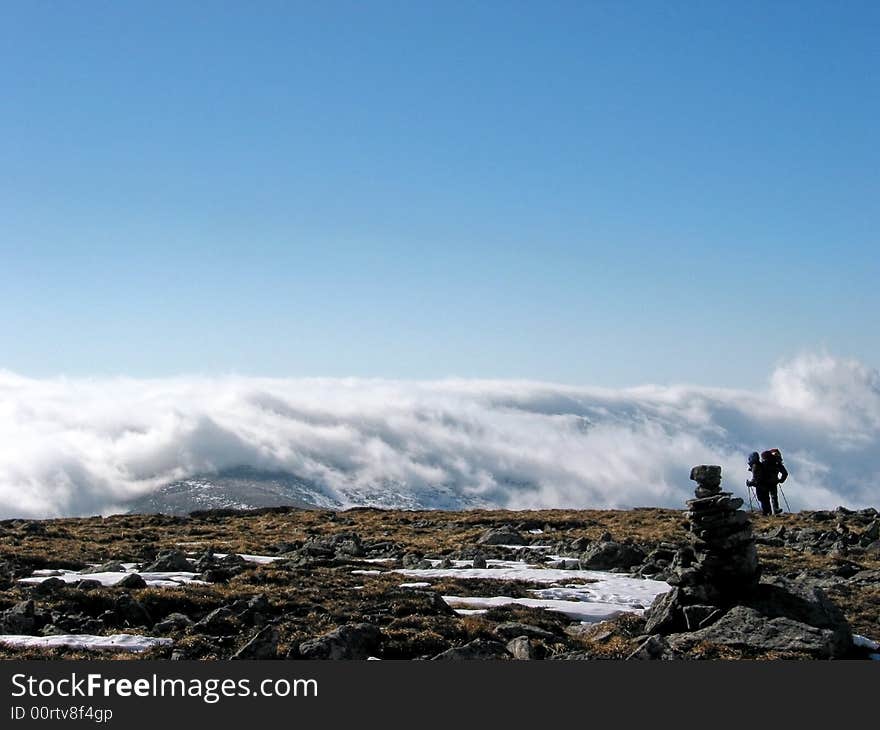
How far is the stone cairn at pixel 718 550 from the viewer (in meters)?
19.3

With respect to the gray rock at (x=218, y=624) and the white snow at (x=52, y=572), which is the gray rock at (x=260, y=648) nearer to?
the gray rock at (x=218, y=624)

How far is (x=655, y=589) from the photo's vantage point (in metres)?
25.4

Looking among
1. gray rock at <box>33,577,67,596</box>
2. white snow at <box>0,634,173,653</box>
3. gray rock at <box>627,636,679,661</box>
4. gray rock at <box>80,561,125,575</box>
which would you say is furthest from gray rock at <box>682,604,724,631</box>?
gray rock at <box>80,561,125,575</box>

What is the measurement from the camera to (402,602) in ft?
68.8

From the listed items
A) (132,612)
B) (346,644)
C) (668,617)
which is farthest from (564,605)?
(132,612)

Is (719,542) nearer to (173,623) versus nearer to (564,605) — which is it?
(564,605)

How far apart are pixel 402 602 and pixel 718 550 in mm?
8496

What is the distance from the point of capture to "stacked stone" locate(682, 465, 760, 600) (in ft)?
63.6

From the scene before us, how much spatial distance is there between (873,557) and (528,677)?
2526 cm

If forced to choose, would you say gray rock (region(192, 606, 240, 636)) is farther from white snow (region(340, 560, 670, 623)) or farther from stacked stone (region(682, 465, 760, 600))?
stacked stone (region(682, 465, 760, 600))

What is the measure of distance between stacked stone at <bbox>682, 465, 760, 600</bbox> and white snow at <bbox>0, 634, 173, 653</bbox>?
12.9m

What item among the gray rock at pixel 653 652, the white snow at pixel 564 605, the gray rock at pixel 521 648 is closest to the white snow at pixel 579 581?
the white snow at pixel 564 605

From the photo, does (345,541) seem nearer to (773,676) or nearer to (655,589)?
(655,589)

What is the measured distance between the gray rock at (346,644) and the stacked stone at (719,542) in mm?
8271
